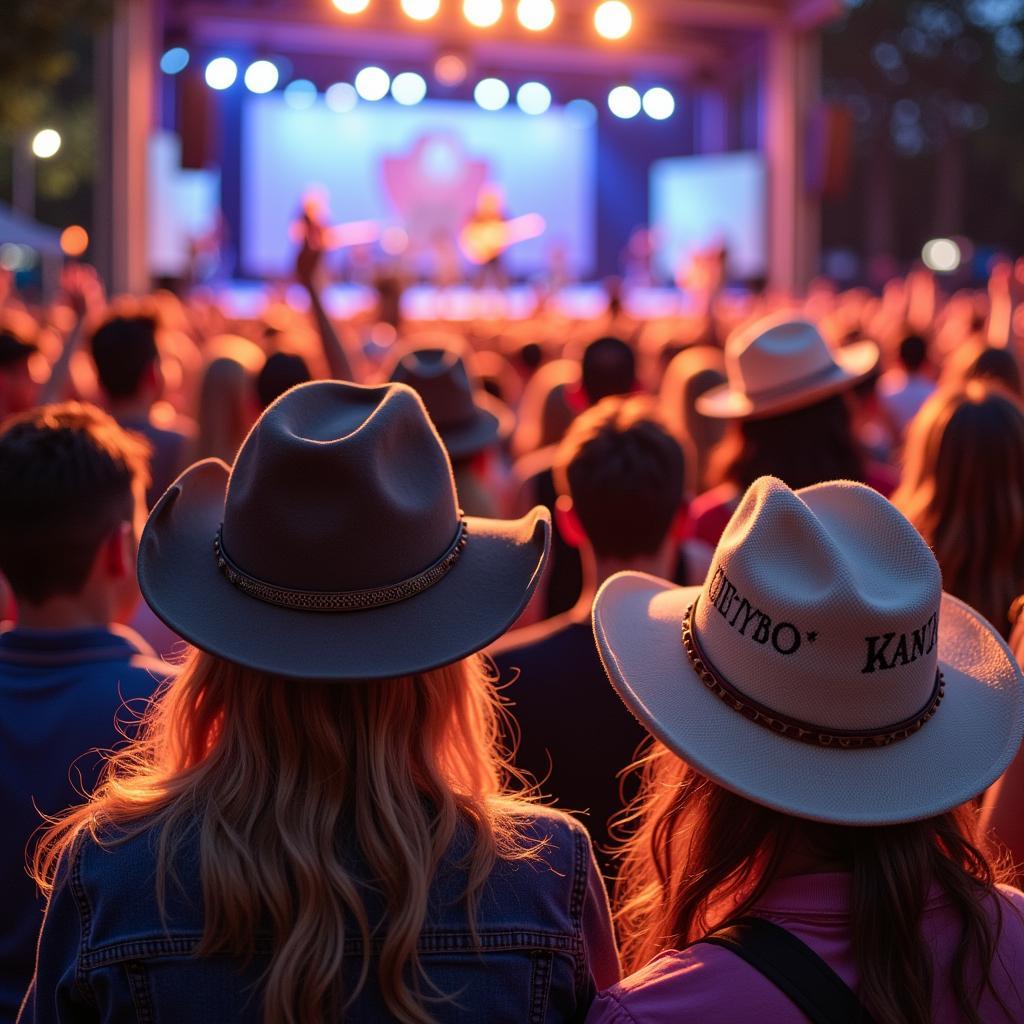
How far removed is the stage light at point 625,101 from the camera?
71.6 feet

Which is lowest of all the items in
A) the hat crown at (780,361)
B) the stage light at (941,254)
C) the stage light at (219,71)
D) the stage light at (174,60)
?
the hat crown at (780,361)

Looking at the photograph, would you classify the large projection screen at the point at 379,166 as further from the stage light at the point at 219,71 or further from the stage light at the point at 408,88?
the stage light at the point at 219,71

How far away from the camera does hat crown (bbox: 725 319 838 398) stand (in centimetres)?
344

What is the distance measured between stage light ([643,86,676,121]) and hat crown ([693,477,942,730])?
69.6 ft

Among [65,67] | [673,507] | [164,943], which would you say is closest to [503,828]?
[164,943]

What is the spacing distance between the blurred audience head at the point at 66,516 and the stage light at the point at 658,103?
2053cm

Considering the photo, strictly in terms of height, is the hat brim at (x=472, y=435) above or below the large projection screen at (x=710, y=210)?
below

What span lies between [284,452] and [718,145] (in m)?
23.2

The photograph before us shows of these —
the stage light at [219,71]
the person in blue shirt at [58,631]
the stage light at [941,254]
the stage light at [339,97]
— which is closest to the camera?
the person in blue shirt at [58,631]

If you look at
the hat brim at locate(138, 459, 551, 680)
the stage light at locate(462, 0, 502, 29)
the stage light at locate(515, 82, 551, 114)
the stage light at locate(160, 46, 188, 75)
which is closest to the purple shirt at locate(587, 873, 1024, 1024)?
the hat brim at locate(138, 459, 551, 680)

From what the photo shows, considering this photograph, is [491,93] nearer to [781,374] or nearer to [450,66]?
[450,66]

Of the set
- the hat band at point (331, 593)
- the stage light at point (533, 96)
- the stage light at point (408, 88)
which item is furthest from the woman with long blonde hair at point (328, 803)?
the stage light at point (533, 96)

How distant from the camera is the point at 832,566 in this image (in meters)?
1.28

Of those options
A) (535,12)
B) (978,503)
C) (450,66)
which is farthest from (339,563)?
(450,66)
